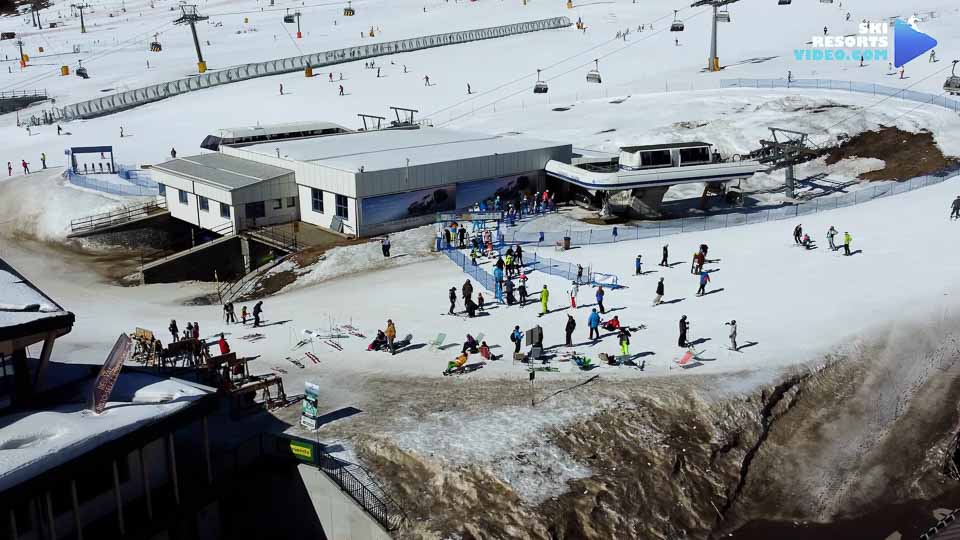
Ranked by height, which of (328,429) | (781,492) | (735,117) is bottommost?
(781,492)

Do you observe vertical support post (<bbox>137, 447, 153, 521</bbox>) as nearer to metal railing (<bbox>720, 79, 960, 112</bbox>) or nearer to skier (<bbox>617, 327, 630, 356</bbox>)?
skier (<bbox>617, 327, 630, 356</bbox>)

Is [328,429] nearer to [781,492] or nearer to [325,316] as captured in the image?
[325,316]

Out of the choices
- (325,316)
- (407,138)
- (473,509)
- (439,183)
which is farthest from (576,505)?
(407,138)

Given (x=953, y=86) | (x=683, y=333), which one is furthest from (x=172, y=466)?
(x=953, y=86)

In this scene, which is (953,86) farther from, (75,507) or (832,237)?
(75,507)

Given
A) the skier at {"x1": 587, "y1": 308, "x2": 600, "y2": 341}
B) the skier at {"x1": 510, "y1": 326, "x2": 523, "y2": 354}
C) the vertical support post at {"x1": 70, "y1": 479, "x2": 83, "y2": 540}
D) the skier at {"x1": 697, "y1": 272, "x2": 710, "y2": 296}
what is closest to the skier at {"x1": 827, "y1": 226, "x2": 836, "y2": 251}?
the skier at {"x1": 697, "y1": 272, "x2": 710, "y2": 296}

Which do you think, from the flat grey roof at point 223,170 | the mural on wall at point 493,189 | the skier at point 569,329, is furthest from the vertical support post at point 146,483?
the mural on wall at point 493,189
